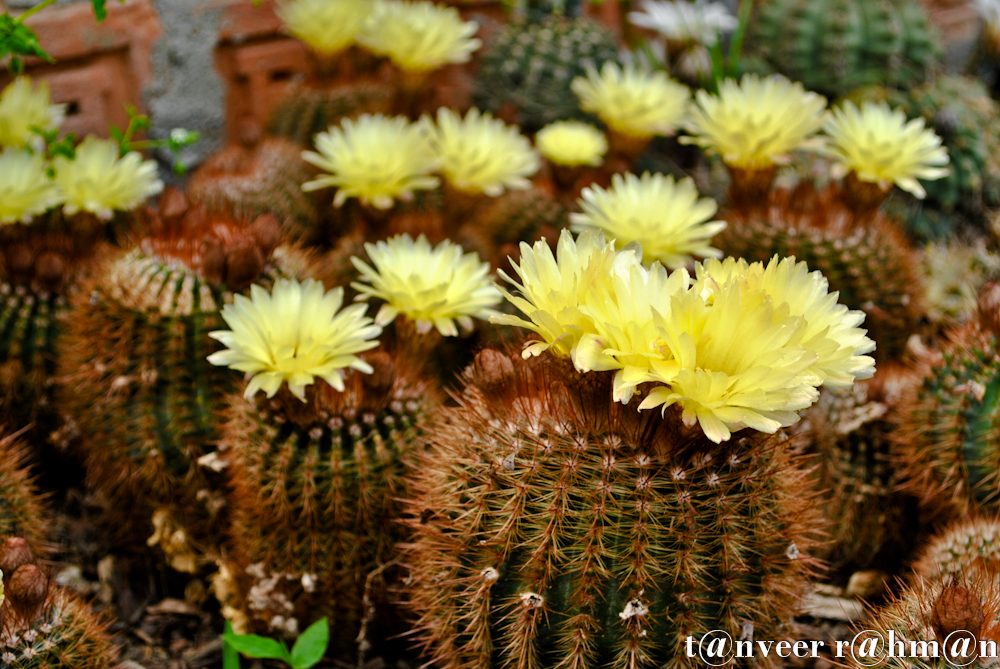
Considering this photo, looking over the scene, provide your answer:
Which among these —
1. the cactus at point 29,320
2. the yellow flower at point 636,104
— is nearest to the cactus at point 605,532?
the cactus at point 29,320

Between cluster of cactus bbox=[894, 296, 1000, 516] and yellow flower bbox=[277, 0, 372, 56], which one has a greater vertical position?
yellow flower bbox=[277, 0, 372, 56]

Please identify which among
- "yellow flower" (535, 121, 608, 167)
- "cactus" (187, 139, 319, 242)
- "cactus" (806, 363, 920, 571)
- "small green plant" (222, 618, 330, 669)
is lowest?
"cactus" (806, 363, 920, 571)

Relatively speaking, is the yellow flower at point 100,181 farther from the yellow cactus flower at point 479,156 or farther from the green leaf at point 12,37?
the yellow cactus flower at point 479,156

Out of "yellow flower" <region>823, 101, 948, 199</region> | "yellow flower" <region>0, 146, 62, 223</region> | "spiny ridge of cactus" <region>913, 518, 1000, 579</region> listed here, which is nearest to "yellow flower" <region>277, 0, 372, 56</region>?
"yellow flower" <region>0, 146, 62, 223</region>

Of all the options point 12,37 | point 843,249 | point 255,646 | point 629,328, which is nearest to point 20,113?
point 12,37

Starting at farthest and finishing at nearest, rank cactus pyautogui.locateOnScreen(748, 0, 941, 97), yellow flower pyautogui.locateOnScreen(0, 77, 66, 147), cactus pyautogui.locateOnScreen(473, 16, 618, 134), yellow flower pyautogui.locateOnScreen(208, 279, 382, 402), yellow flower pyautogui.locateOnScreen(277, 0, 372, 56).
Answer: cactus pyautogui.locateOnScreen(748, 0, 941, 97) < cactus pyautogui.locateOnScreen(473, 16, 618, 134) < yellow flower pyautogui.locateOnScreen(277, 0, 372, 56) < yellow flower pyautogui.locateOnScreen(0, 77, 66, 147) < yellow flower pyautogui.locateOnScreen(208, 279, 382, 402)

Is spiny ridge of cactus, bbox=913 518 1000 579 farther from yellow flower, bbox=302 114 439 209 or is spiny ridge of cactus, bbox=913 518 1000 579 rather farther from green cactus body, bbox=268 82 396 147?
green cactus body, bbox=268 82 396 147

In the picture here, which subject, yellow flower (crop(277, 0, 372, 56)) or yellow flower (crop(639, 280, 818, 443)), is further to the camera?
yellow flower (crop(277, 0, 372, 56))
